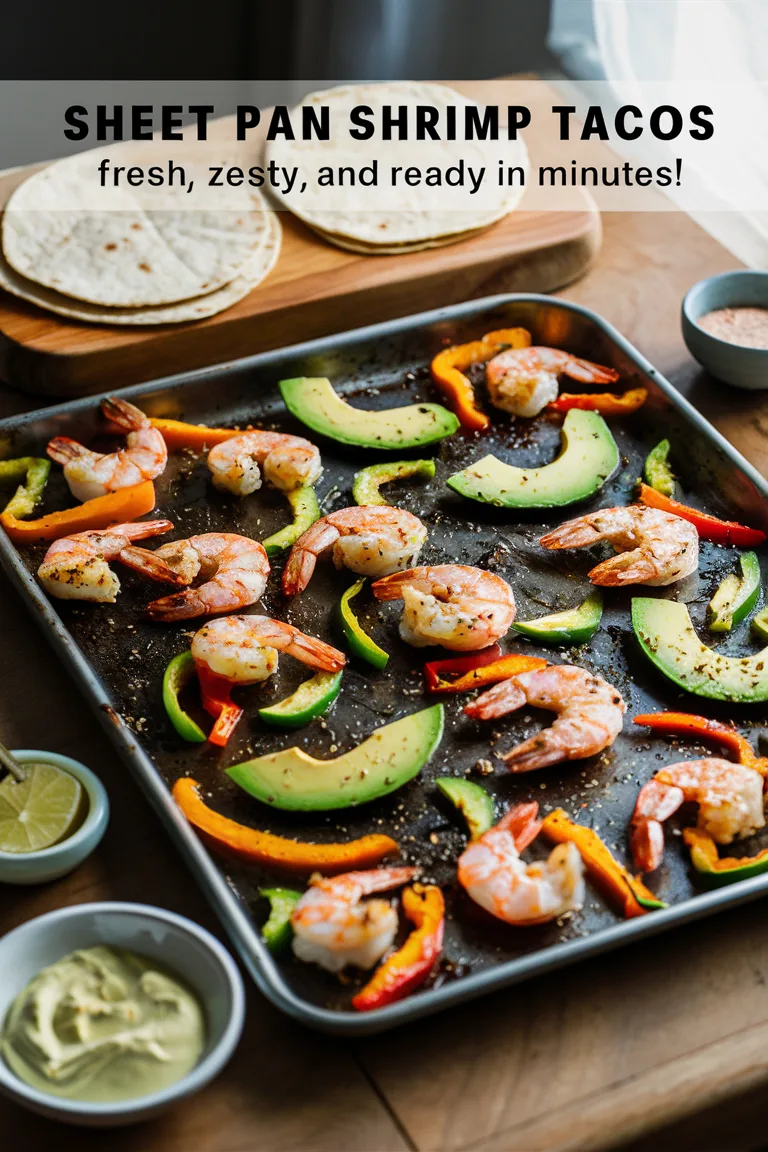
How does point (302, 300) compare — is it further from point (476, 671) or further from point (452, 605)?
point (476, 671)

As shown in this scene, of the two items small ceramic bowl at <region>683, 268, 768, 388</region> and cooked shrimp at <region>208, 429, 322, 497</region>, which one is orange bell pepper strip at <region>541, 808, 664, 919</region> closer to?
cooked shrimp at <region>208, 429, 322, 497</region>

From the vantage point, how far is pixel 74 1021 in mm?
1835

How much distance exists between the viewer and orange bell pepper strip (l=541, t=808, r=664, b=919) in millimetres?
2143

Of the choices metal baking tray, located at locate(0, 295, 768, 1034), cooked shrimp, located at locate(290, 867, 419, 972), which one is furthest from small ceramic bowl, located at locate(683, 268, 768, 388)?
cooked shrimp, located at locate(290, 867, 419, 972)

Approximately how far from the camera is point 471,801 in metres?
2.30

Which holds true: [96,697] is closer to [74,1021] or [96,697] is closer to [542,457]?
[74,1021]

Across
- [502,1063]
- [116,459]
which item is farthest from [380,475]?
[502,1063]

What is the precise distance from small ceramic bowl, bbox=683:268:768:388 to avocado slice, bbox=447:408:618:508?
0.45 meters

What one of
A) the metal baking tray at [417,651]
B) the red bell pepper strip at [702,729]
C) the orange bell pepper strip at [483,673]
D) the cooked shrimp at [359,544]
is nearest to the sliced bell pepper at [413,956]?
the metal baking tray at [417,651]

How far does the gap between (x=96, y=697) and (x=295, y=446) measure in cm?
89

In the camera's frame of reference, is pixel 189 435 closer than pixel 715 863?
No

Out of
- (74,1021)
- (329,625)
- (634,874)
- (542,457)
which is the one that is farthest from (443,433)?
(74,1021)

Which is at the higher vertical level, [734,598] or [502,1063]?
[734,598]

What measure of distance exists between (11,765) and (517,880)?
0.92 meters
